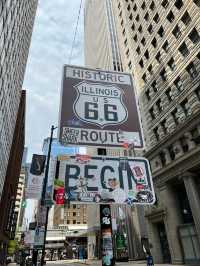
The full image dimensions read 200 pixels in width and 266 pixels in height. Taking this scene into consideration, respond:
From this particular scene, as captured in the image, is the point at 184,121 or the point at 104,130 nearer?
the point at 104,130

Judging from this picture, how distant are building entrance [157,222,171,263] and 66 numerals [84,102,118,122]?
3003 centimetres

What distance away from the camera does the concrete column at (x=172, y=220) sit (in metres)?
28.0

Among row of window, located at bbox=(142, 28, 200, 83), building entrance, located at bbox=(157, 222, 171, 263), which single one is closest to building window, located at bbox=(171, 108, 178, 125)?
row of window, located at bbox=(142, 28, 200, 83)

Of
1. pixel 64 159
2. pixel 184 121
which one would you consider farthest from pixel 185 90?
pixel 64 159

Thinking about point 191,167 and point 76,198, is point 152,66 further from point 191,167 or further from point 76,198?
point 76,198

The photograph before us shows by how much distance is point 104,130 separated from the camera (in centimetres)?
519

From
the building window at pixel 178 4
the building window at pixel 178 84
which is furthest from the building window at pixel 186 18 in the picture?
the building window at pixel 178 84

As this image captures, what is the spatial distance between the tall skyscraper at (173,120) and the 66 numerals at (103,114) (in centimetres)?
2181

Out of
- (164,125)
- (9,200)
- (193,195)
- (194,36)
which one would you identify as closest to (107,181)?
(193,195)

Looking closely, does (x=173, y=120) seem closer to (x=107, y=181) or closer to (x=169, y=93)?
(x=169, y=93)

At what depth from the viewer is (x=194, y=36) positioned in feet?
98.2

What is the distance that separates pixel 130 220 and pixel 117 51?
1846 inches

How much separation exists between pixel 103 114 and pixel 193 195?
23565 mm

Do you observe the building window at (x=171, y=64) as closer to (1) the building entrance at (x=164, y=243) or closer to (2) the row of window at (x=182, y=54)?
(2) the row of window at (x=182, y=54)
